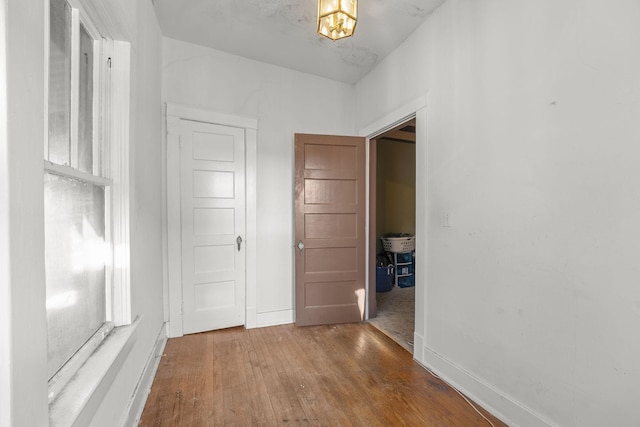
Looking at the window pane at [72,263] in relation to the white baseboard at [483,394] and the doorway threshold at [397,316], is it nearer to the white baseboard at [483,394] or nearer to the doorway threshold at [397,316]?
the white baseboard at [483,394]

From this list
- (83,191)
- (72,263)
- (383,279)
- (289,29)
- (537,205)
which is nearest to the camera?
(72,263)

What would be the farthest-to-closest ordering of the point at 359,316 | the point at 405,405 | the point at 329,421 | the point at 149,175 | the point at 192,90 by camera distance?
the point at 359,316
the point at 192,90
the point at 149,175
the point at 405,405
the point at 329,421

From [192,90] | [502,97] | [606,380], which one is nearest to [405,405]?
[606,380]

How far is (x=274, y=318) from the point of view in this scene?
3395 mm

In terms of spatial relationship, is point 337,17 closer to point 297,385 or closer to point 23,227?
point 23,227

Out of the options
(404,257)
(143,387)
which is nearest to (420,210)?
(143,387)

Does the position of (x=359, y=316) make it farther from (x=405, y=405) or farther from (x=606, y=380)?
(x=606, y=380)

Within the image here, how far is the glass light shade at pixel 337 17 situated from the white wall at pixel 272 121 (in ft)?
6.26

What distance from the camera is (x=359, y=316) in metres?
3.46

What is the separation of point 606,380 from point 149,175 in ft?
9.68

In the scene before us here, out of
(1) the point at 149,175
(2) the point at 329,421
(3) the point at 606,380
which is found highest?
(1) the point at 149,175

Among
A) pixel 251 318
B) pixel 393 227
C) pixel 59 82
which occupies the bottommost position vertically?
pixel 251 318

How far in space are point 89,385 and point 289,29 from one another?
284 centimetres

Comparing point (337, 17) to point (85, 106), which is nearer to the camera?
point (85, 106)
